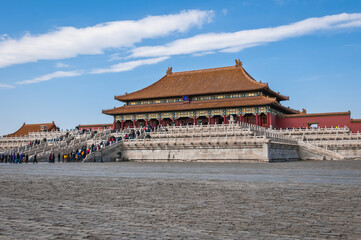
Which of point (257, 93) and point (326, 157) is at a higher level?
point (257, 93)

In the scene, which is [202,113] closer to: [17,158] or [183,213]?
[17,158]

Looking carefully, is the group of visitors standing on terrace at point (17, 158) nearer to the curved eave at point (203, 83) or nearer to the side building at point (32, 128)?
the curved eave at point (203, 83)

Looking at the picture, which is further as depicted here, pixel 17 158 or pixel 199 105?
pixel 199 105

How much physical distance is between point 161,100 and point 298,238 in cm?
5824

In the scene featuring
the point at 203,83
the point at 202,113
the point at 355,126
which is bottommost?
the point at 355,126

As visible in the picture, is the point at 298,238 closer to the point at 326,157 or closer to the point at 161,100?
the point at 326,157

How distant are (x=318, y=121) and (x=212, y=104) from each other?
14.3m

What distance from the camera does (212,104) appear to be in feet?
190

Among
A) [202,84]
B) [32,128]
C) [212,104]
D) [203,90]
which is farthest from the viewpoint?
[32,128]

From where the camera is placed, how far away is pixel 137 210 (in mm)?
7902

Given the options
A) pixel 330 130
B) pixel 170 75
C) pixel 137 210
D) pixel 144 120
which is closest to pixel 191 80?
pixel 170 75

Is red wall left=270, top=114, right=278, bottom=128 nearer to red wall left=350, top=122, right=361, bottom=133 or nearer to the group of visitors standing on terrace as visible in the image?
red wall left=350, top=122, right=361, bottom=133

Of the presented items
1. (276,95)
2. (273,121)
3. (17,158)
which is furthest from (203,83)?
(17,158)

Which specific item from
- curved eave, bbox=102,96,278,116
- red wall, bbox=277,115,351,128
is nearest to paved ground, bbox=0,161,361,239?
red wall, bbox=277,115,351,128
